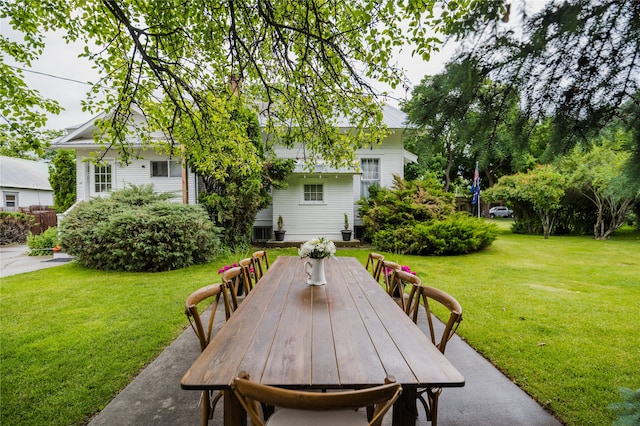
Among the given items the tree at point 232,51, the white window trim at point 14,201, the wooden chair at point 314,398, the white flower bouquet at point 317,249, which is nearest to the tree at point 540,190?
the tree at point 232,51

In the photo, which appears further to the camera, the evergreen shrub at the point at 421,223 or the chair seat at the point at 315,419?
the evergreen shrub at the point at 421,223

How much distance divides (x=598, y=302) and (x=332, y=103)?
5761mm

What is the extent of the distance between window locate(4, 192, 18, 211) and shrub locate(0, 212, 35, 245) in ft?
32.0

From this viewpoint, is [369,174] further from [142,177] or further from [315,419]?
[315,419]

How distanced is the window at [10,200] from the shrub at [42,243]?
14776 mm

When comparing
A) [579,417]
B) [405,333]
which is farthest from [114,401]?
[579,417]

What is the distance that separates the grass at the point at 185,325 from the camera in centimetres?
273

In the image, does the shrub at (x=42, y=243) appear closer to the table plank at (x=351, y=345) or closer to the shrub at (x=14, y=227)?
the shrub at (x=14, y=227)

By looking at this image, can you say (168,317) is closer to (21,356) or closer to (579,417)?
(21,356)

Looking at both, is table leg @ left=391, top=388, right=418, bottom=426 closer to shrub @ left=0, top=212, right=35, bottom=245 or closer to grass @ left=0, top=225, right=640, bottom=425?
grass @ left=0, top=225, right=640, bottom=425

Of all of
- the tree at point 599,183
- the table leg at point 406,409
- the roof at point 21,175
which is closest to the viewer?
the table leg at point 406,409

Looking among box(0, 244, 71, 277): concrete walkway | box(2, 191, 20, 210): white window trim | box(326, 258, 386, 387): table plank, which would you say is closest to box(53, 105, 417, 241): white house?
box(0, 244, 71, 277): concrete walkway

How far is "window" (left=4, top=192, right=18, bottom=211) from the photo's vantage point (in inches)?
837

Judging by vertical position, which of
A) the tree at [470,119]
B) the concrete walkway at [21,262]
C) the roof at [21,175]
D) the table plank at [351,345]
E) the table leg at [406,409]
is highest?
the roof at [21,175]
